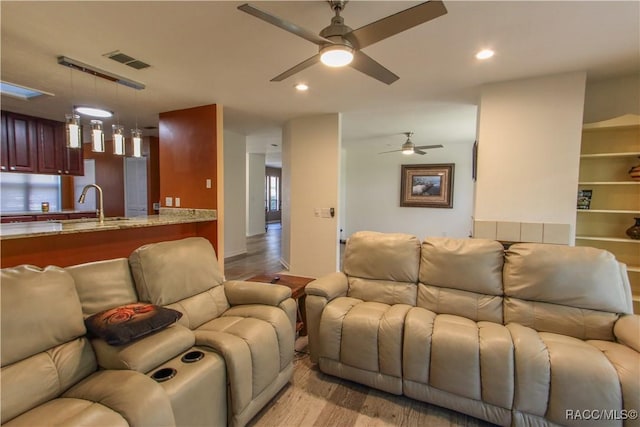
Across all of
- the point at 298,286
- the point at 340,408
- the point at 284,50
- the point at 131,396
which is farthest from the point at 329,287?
the point at 284,50

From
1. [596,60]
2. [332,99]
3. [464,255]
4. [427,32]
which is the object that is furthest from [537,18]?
[332,99]

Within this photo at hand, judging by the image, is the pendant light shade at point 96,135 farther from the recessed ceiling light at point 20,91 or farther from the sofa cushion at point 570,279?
the sofa cushion at point 570,279

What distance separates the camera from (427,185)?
7.08 meters

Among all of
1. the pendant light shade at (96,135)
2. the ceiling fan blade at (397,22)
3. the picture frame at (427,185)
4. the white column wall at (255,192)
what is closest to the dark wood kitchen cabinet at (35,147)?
the pendant light shade at (96,135)

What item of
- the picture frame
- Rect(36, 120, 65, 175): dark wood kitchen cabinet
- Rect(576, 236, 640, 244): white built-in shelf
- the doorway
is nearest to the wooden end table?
Rect(576, 236, 640, 244): white built-in shelf

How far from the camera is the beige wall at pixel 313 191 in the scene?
4.38m

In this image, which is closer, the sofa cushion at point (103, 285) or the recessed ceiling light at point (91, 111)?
the sofa cushion at point (103, 285)

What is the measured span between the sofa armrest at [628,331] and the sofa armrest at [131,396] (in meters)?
2.43

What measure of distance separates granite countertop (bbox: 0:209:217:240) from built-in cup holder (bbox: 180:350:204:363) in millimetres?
1489

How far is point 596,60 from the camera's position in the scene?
2574 mm

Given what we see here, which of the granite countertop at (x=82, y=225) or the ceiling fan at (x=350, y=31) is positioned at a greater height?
the ceiling fan at (x=350, y=31)

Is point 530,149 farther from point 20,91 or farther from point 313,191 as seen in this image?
point 20,91

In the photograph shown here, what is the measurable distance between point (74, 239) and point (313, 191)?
2912 mm

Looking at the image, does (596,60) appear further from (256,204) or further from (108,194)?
(108,194)
